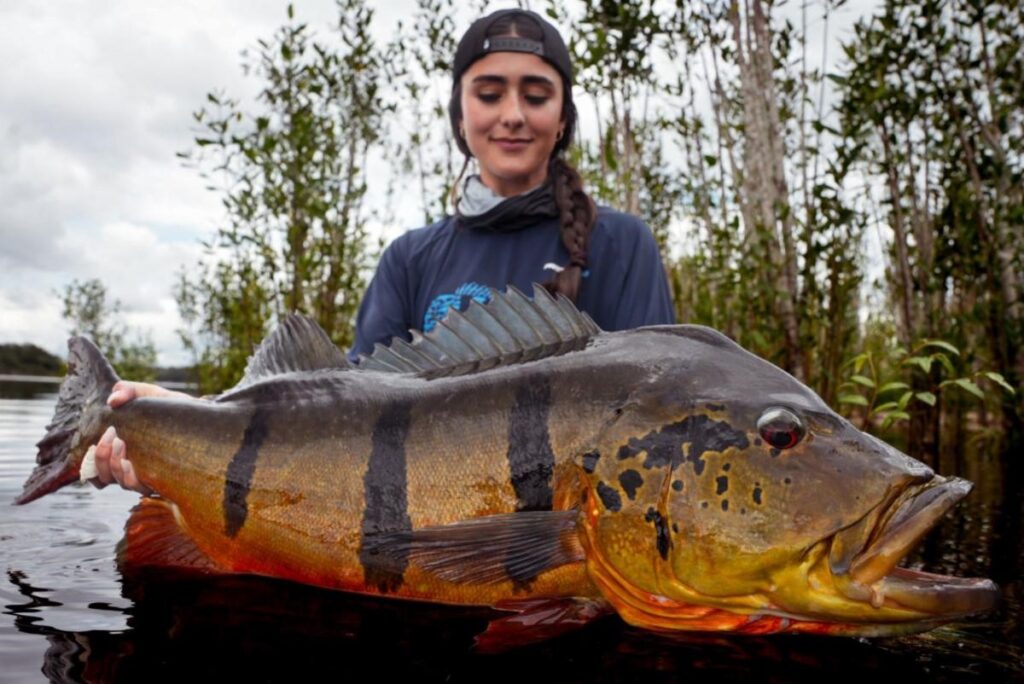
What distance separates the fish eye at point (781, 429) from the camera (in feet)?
6.53

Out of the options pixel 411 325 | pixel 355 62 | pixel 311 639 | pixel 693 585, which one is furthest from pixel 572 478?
pixel 355 62

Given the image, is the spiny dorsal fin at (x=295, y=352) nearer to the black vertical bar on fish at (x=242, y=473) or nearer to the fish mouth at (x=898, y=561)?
the black vertical bar on fish at (x=242, y=473)

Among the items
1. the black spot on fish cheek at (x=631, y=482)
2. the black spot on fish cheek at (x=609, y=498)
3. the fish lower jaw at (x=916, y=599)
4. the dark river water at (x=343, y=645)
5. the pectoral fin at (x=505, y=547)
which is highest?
the black spot on fish cheek at (x=631, y=482)

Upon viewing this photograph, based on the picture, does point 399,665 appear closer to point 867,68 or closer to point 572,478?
point 572,478

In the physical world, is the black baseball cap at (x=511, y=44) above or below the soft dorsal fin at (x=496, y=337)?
above

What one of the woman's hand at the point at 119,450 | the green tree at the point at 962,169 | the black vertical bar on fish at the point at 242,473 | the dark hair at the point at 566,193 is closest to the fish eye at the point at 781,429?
the black vertical bar on fish at the point at 242,473

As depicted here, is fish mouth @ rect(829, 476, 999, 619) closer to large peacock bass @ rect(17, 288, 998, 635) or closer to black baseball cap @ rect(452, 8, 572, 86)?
large peacock bass @ rect(17, 288, 998, 635)

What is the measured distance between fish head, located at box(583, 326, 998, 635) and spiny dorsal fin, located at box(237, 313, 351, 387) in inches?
43.6

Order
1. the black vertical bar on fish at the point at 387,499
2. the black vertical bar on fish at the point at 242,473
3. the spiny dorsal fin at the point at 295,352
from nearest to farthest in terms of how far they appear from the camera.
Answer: the black vertical bar on fish at the point at 387,499
the black vertical bar on fish at the point at 242,473
the spiny dorsal fin at the point at 295,352

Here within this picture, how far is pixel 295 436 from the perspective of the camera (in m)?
2.50

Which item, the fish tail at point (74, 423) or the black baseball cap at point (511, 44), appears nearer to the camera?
the fish tail at point (74, 423)

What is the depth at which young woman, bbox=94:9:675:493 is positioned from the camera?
3975 mm

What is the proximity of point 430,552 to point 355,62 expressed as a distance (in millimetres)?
9353

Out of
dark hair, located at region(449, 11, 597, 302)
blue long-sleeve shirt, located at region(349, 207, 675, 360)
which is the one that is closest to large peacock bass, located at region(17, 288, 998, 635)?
dark hair, located at region(449, 11, 597, 302)
